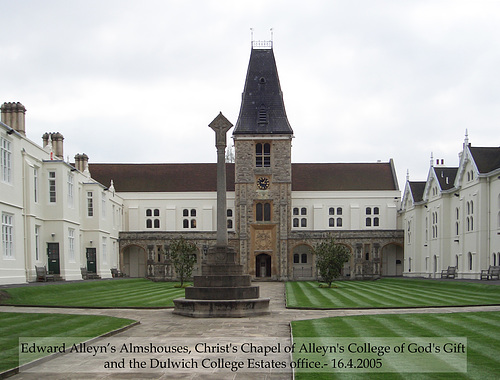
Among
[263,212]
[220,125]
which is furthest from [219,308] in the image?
[263,212]

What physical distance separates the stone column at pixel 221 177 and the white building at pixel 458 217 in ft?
77.7

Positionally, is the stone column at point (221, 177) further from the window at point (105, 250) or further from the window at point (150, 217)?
the window at point (150, 217)

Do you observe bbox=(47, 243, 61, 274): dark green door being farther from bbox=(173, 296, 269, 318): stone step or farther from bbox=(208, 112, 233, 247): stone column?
bbox=(173, 296, 269, 318): stone step

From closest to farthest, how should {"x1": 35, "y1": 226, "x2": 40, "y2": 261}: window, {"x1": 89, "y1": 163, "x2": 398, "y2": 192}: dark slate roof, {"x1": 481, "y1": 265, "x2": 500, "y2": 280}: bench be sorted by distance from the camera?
{"x1": 35, "y1": 226, "x2": 40, "y2": 261}: window → {"x1": 481, "y1": 265, "x2": 500, "y2": 280}: bench → {"x1": 89, "y1": 163, "x2": 398, "y2": 192}: dark slate roof

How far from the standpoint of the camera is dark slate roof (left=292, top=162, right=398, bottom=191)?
7344cm

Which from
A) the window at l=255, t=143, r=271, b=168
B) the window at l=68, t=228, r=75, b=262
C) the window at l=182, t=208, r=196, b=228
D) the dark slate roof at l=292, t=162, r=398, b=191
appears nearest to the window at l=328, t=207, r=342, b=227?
the dark slate roof at l=292, t=162, r=398, b=191

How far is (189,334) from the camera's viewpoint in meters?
16.3

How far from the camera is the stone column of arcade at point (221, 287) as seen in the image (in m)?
20.7

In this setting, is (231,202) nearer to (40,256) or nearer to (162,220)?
(162,220)

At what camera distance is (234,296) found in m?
21.9

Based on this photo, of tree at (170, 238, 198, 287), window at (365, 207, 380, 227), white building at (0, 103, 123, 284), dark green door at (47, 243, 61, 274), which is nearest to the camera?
white building at (0, 103, 123, 284)

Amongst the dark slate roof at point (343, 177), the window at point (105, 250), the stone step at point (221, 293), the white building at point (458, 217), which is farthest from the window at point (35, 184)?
the dark slate roof at point (343, 177)

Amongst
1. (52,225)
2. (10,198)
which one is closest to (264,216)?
(52,225)

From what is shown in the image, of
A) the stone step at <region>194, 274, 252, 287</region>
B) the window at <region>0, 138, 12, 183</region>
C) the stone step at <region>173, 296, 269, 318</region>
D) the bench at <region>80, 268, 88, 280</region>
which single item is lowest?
the bench at <region>80, 268, 88, 280</region>
